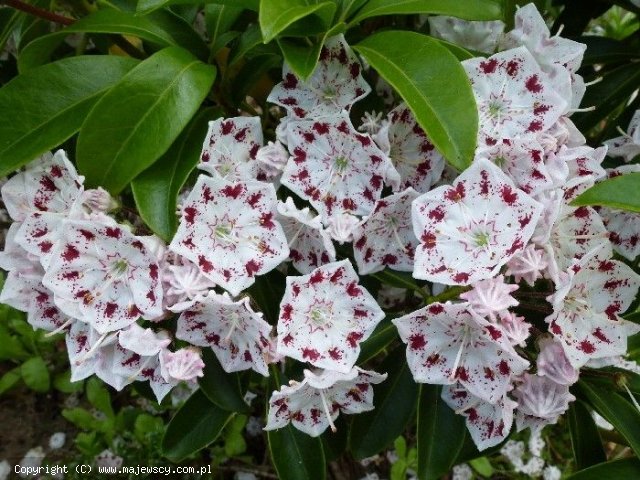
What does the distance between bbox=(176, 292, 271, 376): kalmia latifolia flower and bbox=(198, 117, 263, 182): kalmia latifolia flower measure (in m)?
0.26

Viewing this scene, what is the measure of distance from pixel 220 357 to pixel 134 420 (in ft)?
5.57

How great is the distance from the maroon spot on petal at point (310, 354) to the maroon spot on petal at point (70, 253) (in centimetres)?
46

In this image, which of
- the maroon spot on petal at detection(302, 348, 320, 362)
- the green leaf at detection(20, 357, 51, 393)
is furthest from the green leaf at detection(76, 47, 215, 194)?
the green leaf at detection(20, 357, 51, 393)

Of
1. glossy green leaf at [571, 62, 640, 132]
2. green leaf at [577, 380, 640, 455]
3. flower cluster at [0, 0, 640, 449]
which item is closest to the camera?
flower cluster at [0, 0, 640, 449]

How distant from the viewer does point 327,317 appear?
130 centimetres

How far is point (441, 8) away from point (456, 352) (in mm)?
637

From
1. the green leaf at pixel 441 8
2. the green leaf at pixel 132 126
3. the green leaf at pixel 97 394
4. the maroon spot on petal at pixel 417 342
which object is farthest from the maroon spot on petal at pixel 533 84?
the green leaf at pixel 97 394

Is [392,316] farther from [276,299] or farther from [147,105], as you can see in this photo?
[147,105]

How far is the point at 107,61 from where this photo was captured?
140 centimetres

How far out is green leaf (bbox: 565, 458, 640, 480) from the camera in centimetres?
142

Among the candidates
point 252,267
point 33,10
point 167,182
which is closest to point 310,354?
point 252,267

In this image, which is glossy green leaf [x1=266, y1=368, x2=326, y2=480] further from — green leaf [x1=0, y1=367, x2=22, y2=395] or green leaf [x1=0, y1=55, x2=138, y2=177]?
green leaf [x1=0, y1=367, x2=22, y2=395]

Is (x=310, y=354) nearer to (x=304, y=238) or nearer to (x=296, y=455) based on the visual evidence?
(x=304, y=238)

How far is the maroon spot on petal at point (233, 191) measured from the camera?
129 centimetres
